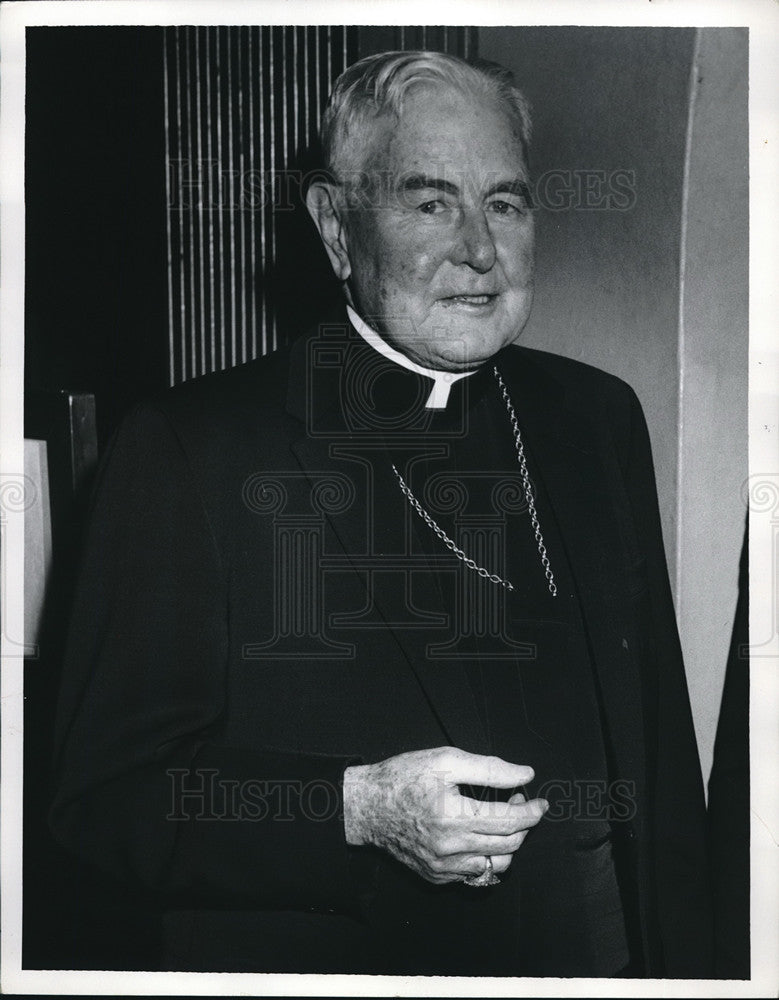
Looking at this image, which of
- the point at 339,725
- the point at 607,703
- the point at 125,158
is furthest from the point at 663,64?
the point at 339,725

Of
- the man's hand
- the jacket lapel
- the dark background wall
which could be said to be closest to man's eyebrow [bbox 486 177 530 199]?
the jacket lapel

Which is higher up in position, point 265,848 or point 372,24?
point 372,24

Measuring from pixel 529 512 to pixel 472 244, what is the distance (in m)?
0.32

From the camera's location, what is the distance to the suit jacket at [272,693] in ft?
3.92

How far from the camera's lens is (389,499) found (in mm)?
1241

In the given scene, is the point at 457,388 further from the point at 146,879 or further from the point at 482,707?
the point at 146,879

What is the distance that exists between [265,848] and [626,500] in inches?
23.1

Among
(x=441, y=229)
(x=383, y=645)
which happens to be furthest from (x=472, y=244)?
(x=383, y=645)

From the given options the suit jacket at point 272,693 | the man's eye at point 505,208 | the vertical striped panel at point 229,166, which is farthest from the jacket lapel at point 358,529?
the man's eye at point 505,208

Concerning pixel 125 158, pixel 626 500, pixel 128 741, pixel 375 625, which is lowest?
pixel 128 741

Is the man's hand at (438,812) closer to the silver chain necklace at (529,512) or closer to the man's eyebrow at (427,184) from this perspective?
the silver chain necklace at (529,512)

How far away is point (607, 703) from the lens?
1.25m

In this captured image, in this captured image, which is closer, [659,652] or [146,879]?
[146,879]

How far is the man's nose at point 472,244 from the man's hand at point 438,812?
0.54 m
